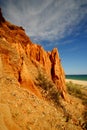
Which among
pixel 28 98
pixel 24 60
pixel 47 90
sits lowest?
pixel 28 98

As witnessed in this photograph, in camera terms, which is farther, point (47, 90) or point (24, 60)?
point (24, 60)

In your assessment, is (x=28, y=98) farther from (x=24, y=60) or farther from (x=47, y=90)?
(x=24, y=60)

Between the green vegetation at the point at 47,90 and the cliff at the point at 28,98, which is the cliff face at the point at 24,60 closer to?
the cliff at the point at 28,98

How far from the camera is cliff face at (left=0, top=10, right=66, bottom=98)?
13.4 meters

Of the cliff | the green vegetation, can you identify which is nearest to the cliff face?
the cliff

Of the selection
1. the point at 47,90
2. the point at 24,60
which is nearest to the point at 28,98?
the point at 47,90

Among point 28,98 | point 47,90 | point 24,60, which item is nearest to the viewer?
point 28,98

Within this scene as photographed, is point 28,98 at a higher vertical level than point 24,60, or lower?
lower

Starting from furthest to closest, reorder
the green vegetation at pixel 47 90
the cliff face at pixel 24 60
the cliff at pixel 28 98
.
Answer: the green vegetation at pixel 47 90 < the cliff face at pixel 24 60 < the cliff at pixel 28 98

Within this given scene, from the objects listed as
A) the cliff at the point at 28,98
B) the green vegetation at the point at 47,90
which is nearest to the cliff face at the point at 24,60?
the cliff at the point at 28,98

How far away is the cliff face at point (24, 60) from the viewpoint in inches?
526

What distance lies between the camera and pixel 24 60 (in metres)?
17.4

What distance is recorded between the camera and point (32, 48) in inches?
857

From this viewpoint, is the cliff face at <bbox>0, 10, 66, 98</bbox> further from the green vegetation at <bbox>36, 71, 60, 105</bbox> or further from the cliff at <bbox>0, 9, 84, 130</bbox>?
the green vegetation at <bbox>36, 71, 60, 105</bbox>
